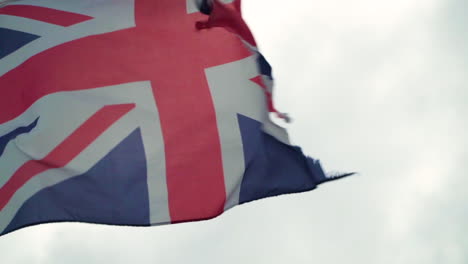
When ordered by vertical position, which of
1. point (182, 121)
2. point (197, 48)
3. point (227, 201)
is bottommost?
point (227, 201)

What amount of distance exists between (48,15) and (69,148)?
1691 millimetres

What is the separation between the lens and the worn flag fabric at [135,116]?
9.30 metres

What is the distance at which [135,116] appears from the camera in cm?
978

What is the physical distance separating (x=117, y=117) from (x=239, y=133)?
4.45 feet

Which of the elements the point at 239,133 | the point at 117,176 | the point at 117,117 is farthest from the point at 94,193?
the point at 239,133

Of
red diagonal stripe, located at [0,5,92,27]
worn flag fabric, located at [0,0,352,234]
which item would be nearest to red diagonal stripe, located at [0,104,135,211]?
worn flag fabric, located at [0,0,352,234]

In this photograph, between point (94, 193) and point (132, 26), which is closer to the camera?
point (94, 193)

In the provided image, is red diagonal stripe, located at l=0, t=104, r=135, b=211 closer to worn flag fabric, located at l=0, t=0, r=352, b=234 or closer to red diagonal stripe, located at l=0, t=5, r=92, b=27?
worn flag fabric, located at l=0, t=0, r=352, b=234

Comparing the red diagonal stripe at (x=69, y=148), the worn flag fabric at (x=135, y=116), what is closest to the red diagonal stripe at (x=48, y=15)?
the worn flag fabric at (x=135, y=116)

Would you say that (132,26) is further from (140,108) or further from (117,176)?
(117,176)

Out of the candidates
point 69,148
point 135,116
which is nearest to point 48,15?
point 135,116

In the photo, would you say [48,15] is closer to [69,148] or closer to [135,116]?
[135,116]

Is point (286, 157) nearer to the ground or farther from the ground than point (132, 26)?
nearer to the ground

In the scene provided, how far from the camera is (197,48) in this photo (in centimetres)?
1017
